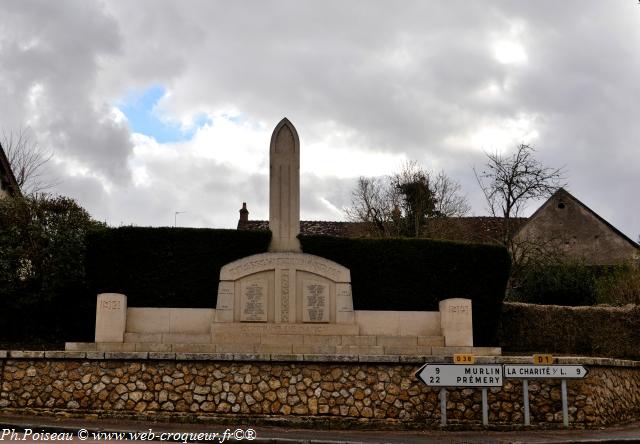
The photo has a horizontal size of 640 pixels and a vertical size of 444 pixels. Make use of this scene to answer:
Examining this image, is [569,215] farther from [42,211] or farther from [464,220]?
[42,211]

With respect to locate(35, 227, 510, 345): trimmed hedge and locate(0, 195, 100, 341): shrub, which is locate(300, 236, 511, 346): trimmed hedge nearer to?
locate(35, 227, 510, 345): trimmed hedge

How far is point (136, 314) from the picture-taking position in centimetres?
1669

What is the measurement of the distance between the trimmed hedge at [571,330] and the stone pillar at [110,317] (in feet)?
33.9

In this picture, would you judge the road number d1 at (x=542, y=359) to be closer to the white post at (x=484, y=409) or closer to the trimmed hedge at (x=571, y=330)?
the white post at (x=484, y=409)

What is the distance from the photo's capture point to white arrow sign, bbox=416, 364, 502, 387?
13242 millimetres

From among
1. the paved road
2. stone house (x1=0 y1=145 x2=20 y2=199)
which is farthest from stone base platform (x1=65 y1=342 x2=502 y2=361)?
stone house (x1=0 y1=145 x2=20 y2=199)

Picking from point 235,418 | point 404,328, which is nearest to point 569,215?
point 404,328

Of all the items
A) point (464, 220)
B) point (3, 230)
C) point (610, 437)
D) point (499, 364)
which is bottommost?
point (610, 437)

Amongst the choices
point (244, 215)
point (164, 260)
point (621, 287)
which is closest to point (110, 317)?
point (164, 260)

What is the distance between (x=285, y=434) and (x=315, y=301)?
15.8ft

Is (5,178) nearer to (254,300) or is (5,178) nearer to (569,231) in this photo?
(254,300)

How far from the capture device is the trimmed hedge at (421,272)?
17.8 m

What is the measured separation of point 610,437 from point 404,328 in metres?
5.65

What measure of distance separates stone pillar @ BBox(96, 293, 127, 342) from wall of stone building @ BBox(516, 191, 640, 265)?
24005 millimetres
